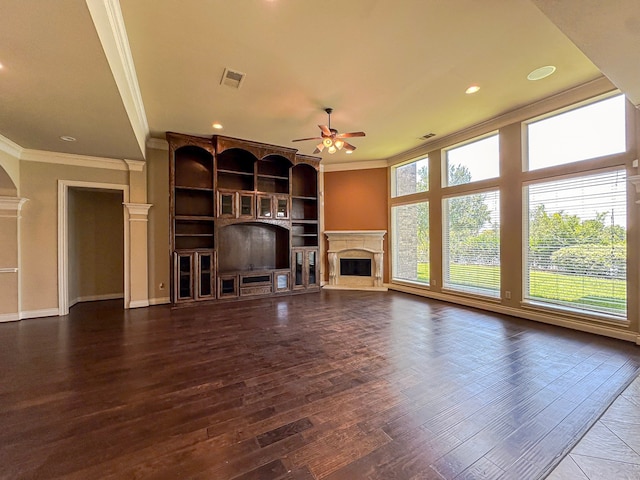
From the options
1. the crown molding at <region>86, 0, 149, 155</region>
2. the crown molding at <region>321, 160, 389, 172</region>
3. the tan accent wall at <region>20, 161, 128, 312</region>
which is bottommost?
the tan accent wall at <region>20, 161, 128, 312</region>

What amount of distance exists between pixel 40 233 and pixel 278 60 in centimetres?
483

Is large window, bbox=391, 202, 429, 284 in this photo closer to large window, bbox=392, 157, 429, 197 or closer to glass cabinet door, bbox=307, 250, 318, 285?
large window, bbox=392, 157, 429, 197

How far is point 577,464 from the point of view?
153 centimetres

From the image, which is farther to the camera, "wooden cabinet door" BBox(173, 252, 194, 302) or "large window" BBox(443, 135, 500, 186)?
"wooden cabinet door" BBox(173, 252, 194, 302)

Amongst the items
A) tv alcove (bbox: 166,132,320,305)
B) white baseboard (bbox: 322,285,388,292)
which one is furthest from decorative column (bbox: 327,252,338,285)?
tv alcove (bbox: 166,132,320,305)

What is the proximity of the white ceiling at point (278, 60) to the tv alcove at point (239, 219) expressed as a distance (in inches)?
46.5

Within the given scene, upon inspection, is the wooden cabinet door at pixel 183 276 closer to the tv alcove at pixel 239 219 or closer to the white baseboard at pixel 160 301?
the tv alcove at pixel 239 219

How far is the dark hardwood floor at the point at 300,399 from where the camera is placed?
1548 millimetres

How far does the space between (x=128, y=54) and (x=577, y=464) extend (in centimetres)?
485

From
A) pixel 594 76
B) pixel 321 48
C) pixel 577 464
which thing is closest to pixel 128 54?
pixel 321 48

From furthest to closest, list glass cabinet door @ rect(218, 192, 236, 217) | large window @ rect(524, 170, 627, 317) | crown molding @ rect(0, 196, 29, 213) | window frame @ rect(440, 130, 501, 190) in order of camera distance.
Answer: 1. glass cabinet door @ rect(218, 192, 236, 217)
2. window frame @ rect(440, 130, 501, 190)
3. crown molding @ rect(0, 196, 29, 213)
4. large window @ rect(524, 170, 627, 317)

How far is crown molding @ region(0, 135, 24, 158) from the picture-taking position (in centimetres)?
388

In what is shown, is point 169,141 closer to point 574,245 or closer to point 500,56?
point 500,56

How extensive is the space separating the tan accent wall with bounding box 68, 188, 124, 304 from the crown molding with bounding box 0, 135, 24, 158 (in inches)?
48.4
